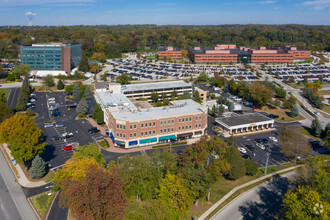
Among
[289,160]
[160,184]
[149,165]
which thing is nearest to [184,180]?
[160,184]

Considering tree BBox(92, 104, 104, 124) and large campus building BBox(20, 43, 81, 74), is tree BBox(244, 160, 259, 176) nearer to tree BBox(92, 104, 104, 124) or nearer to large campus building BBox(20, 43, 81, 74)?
tree BBox(92, 104, 104, 124)

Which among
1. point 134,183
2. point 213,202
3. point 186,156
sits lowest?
point 213,202

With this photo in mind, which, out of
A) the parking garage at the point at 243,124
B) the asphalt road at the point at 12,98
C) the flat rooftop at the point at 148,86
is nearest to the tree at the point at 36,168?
the flat rooftop at the point at 148,86

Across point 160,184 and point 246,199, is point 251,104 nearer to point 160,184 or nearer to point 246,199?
point 246,199

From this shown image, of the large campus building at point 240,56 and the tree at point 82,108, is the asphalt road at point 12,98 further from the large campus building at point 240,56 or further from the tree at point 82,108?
the large campus building at point 240,56

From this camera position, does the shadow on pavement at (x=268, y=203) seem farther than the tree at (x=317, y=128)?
No

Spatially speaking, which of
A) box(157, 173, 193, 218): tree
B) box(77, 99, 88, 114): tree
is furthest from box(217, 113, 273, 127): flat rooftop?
box(77, 99, 88, 114): tree
